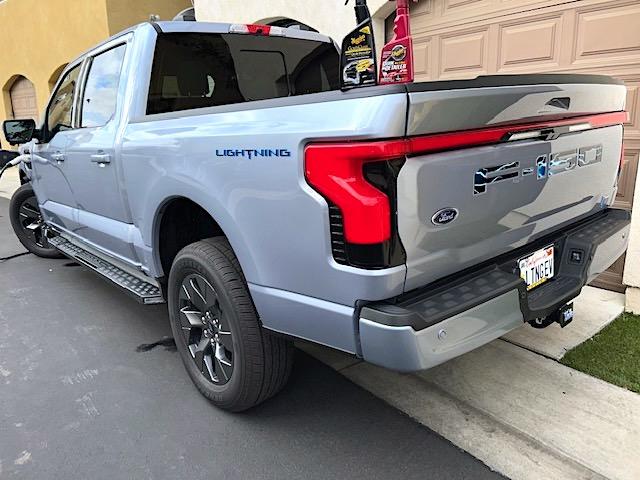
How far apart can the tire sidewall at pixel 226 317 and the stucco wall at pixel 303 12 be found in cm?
417

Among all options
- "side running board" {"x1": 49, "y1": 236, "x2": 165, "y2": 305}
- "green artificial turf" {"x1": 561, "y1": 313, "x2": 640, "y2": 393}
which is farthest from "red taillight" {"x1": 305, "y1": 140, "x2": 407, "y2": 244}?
"green artificial turf" {"x1": 561, "y1": 313, "x2": 640, "y2": 393}

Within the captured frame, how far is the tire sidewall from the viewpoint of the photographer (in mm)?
2490

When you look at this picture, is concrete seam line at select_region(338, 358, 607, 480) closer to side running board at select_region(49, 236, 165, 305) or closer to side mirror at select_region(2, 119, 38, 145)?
side running board at select_region(49, 236, 165, 305)

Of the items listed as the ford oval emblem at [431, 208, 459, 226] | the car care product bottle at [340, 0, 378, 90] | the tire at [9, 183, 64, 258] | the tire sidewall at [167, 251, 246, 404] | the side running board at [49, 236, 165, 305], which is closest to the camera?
the ford oval emblem at [431, 208, 459, 226]

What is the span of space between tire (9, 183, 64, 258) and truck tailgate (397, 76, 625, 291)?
206 inches

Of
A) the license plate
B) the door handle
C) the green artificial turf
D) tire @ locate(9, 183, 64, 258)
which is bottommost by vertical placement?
the green artificial turf

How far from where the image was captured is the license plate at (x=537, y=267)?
2.41m

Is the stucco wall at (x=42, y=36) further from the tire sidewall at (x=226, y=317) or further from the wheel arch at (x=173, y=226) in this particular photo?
the tire sidewall at (x=226, y=317)

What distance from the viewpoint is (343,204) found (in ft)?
6.16

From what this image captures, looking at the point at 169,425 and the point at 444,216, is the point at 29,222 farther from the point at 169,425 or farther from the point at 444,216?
the point at 444,216

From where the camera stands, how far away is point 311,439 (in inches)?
103

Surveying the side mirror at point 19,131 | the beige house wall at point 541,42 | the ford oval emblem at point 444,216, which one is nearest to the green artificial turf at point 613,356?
the beige house wall at point 541,42

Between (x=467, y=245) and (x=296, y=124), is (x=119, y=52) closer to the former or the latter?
(x=296, y=124)

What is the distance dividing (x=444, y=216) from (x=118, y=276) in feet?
8.60
